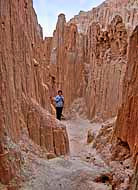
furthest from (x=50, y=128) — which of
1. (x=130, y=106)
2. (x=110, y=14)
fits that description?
(x=110, y=14)

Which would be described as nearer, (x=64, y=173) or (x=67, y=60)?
(x=64, y=173)

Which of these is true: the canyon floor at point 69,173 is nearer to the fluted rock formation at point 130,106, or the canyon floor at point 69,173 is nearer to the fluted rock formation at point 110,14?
the fluted rock formation at point 130,106

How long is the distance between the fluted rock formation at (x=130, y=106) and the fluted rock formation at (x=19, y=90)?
7.09ft

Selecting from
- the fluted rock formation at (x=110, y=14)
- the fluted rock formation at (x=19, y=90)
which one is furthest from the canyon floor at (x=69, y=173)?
the fluted rock formation at (x=110, y=14)

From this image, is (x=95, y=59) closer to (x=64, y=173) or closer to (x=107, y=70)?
(x=107, y=70)

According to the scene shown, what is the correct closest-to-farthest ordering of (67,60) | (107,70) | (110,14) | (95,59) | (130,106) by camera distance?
(130,106) < (107,70) < (95,59) < (67,60) < (110,14)

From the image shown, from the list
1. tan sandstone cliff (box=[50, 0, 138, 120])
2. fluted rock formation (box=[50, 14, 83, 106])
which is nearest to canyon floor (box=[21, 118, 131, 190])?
tan sandstone cliff (box=[50, 0, 138, 120])

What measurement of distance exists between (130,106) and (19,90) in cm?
313

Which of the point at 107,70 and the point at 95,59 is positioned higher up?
the point at 95,59

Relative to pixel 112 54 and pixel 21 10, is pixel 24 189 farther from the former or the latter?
pixel 112 54

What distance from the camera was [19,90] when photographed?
9078mm

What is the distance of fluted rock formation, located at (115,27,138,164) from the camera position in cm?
855

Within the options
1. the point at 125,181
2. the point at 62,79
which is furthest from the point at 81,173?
the point at 62,79

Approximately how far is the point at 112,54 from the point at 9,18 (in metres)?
9.40
